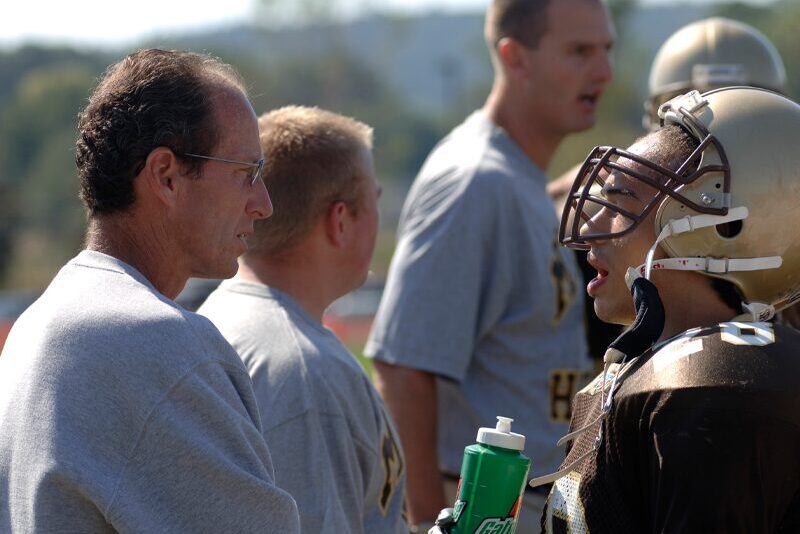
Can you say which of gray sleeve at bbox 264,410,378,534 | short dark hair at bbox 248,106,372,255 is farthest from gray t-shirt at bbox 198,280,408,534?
short dark hair at bbox 248,106,372,255

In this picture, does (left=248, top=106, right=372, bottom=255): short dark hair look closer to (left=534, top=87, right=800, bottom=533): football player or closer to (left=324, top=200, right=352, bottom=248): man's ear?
(left=324, top=200, right=352, bottom=248): man's ear

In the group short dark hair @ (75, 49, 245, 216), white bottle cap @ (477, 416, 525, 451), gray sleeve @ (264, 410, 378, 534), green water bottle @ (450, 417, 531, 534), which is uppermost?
short dark hair @ (75, 49, 245, 216)

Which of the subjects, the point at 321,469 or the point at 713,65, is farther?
the point at 713,65

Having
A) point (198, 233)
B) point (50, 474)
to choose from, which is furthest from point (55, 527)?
point (198, 233)

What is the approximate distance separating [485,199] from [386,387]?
821 millimetres

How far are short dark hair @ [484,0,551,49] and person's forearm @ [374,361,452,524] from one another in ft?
5.14

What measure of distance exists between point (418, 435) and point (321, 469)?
147 cm

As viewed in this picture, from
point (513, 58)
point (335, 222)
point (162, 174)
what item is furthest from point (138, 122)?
point (513, 58)

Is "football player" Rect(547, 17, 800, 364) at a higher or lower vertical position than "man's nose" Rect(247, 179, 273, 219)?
higher

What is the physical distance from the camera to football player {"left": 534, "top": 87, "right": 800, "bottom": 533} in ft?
7.25

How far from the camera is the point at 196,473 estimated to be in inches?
91.7

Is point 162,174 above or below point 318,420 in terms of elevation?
above

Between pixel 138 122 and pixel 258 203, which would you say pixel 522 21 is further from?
pixel 138 122

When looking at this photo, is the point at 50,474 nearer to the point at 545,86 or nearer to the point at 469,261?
the point at 469,261
